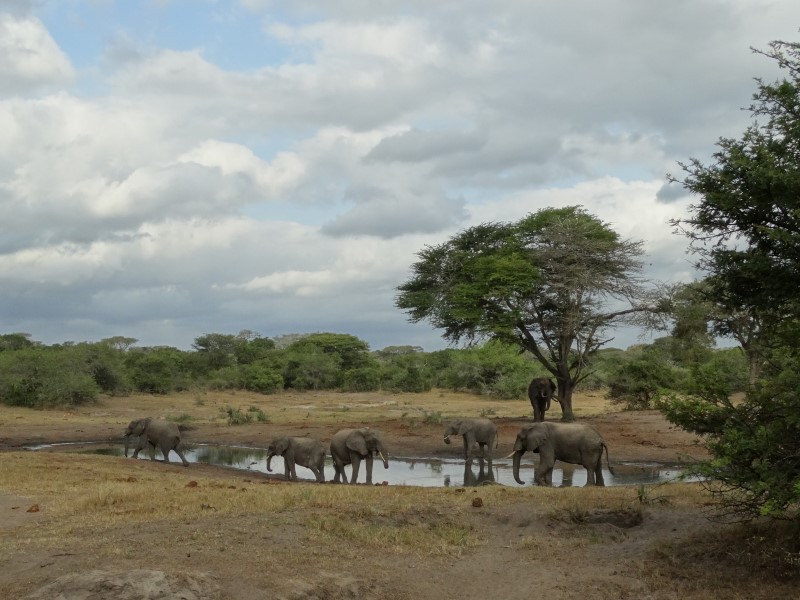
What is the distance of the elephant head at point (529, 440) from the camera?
18.6 metres

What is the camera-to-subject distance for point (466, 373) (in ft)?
187

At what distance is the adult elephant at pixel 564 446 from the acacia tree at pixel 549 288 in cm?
1217

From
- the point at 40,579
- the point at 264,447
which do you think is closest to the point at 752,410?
the point at 40,579

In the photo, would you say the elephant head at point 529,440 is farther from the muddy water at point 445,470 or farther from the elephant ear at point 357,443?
the elephant ear at point 357,443

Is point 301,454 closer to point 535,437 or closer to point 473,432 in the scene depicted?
point 473,432

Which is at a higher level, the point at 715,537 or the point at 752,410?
the point at 752,410

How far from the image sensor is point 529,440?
18734mm

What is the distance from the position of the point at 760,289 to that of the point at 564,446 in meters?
9.28

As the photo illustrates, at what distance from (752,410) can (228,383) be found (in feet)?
174

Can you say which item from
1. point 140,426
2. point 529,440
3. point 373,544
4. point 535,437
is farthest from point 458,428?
point 373,544

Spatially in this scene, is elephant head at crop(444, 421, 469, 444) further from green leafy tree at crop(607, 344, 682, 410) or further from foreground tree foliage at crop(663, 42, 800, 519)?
green leafy tree at crop(607, 344, 682, 410)

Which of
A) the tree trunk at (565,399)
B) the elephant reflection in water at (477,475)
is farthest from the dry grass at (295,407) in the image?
the elephant reflection in water at (477,475)

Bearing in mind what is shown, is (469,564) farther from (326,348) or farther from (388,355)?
(388,355)

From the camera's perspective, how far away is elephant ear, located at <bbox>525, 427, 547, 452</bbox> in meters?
18.6
